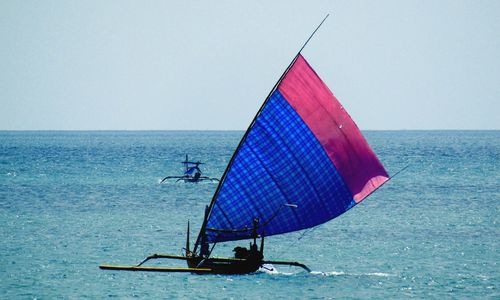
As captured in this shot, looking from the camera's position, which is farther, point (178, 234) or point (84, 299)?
point (178, 234)

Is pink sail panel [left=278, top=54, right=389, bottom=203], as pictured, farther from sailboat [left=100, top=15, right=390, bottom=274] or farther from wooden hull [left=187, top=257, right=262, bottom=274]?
wooden hull [left=187, top=257, right=262, bottom=274]

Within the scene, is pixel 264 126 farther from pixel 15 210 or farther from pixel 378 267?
pixel 15 210

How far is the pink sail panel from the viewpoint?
3588cm

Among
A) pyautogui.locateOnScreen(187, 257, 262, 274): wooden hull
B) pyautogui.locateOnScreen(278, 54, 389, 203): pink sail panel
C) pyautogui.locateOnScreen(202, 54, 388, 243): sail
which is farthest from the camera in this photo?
pyautogui.locateOnScreen(187, 257, 262, 274): wooden hull

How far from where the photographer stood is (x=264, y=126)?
35.7m

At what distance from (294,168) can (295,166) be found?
9cm

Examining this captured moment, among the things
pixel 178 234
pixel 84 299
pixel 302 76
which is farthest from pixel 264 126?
pixel 178 234

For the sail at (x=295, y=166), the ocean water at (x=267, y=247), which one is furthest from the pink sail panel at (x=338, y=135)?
the ocean water at (x=267, y=247)

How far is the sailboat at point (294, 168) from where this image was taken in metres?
35.8

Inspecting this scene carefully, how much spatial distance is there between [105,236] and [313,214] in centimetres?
1975

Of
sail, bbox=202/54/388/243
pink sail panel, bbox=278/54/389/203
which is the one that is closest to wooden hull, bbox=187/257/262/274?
sail, bbox=202/54/388/243

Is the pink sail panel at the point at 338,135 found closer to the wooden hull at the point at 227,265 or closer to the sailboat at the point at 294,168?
the sailboat at the point at 294,168

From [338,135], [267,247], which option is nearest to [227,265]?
[338,135]

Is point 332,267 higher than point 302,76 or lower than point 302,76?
lower
